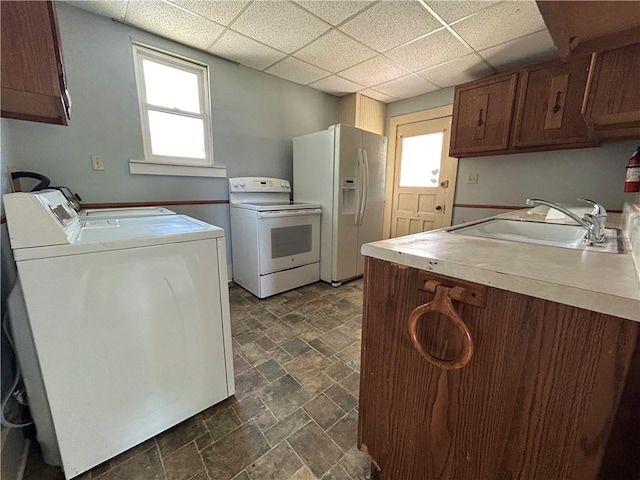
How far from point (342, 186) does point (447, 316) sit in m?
2.23

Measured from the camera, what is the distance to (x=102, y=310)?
0.96 meters

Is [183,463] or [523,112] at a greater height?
[523,112]

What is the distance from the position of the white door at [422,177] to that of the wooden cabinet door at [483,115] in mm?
444

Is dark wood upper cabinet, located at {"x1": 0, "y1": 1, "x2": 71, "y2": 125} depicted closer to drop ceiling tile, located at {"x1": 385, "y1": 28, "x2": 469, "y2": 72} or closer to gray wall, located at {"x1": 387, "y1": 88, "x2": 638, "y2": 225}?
drop ceiling tile, located at {"x1": 385, "y1": 28, "x2": 469, "y2": 72}

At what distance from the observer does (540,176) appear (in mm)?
A: 2750

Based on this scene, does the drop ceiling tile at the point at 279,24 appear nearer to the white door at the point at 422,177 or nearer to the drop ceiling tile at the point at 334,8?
the drop ceiling tile at the point at 334,8

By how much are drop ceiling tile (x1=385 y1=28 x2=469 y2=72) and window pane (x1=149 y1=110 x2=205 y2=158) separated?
199 cm

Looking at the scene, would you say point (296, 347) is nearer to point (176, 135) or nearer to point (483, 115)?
point (176, 135)

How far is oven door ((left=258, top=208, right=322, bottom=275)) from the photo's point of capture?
2.49 meters

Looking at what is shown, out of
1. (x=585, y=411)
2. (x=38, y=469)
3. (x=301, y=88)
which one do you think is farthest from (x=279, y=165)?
(x=585, y=411)

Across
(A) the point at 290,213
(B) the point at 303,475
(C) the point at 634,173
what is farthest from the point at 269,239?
(C) the point at 634,173

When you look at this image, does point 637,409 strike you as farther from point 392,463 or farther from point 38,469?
point 38,469

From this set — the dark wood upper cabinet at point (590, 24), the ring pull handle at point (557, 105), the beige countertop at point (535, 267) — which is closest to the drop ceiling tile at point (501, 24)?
the ring pull handle at point (557, 105)

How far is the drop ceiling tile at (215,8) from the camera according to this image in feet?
5.92
